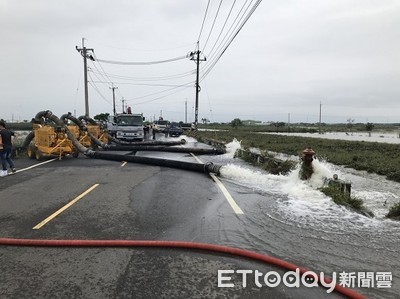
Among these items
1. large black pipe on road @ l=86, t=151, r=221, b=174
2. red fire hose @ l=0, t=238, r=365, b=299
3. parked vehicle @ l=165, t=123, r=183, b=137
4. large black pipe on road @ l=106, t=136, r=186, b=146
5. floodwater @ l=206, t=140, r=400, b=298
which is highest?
parked vehicle @ l=165, t=123, r=183, b=137

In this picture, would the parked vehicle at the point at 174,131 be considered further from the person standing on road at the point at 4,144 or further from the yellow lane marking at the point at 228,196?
the yellow lane marking at the point at 228,196

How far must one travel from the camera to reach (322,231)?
5.59 m

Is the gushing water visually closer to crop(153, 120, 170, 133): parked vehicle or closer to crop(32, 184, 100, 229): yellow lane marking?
crop(32, 184, 100, 229): yellow lane marking

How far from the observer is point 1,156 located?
469 inches

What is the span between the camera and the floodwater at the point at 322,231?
4328mm

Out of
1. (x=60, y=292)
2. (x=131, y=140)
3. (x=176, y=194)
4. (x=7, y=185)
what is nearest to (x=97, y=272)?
(x=60, y=292)

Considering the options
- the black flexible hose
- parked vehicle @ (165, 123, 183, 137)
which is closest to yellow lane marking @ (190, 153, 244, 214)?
the black flexible hose

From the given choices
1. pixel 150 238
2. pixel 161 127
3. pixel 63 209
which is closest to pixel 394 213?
pixel 150 238

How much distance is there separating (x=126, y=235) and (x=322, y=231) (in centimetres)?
319

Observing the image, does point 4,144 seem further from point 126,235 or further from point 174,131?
point 174,131

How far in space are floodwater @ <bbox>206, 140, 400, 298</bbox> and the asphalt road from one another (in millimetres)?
211

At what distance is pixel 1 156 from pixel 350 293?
1210 centimetres

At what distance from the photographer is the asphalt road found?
3.58 metres

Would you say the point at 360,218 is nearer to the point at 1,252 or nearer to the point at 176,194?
the point at 176,194
